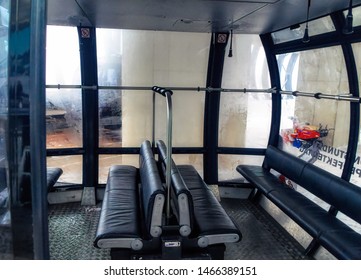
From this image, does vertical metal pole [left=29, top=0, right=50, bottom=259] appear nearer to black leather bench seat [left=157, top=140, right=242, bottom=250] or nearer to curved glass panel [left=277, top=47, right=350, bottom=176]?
black leather bench seat [left=157, top=140, right=242, bottom=250]

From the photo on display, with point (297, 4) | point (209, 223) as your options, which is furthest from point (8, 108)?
point (297, 4)

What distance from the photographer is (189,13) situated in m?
3.12

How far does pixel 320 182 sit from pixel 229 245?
115 cm

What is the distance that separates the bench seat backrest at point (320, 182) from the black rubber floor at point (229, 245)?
0.62 meters

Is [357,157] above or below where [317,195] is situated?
above

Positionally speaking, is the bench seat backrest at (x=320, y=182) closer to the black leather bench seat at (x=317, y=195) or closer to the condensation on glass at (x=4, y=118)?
the black leather bench seat at (x=317, y=195)

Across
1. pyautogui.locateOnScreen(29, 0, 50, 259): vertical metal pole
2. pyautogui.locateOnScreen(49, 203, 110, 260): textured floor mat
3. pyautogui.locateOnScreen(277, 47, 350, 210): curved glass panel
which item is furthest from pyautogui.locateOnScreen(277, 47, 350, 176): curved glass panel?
pyautogui.locateOnScreen(29, 0, 50, 259): vertical metal pole

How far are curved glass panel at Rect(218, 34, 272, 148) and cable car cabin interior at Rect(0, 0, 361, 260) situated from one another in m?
0.01

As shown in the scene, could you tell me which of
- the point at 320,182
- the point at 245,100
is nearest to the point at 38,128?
the point at 320,182

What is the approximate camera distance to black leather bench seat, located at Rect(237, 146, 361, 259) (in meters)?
2.74

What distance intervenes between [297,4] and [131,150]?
2.81 metres

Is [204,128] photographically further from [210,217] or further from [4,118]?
[4,118]

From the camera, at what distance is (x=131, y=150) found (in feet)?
15.4

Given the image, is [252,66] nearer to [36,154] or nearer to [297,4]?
[297,4]
